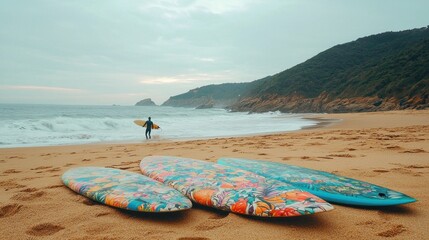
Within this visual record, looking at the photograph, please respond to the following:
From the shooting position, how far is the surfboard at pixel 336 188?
2.14 metres

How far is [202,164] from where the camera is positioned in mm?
3344

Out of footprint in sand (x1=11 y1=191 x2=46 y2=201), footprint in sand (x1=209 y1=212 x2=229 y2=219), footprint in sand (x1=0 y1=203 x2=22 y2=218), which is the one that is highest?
footprint in sand (x1=0 y1=203 x2=22 y2=218)

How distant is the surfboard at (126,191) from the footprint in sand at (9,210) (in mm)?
481

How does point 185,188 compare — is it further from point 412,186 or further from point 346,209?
point 412,186

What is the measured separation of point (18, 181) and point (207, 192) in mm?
2456

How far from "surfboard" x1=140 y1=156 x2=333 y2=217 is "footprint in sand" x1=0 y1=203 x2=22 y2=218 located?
1210 millimetres

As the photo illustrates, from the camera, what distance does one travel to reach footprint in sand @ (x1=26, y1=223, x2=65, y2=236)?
1.84m

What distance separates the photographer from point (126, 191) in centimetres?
239

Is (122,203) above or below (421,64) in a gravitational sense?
below

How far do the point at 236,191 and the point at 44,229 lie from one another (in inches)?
54.2

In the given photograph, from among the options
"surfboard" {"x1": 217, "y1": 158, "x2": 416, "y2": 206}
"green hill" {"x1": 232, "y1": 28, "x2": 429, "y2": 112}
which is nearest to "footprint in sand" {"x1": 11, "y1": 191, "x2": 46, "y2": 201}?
"surfboard" {"x1": 217, "y1": 158, "x2": 416, "y2": 206}

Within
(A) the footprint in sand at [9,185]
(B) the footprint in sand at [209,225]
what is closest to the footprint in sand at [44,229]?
(B) the footprint in sand at [209,225]

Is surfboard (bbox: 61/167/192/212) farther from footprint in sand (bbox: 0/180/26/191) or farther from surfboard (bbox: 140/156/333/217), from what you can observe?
footprint in sand (bbox: 0/180/26/191)

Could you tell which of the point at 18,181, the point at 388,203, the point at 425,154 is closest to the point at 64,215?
the point at 18,181
